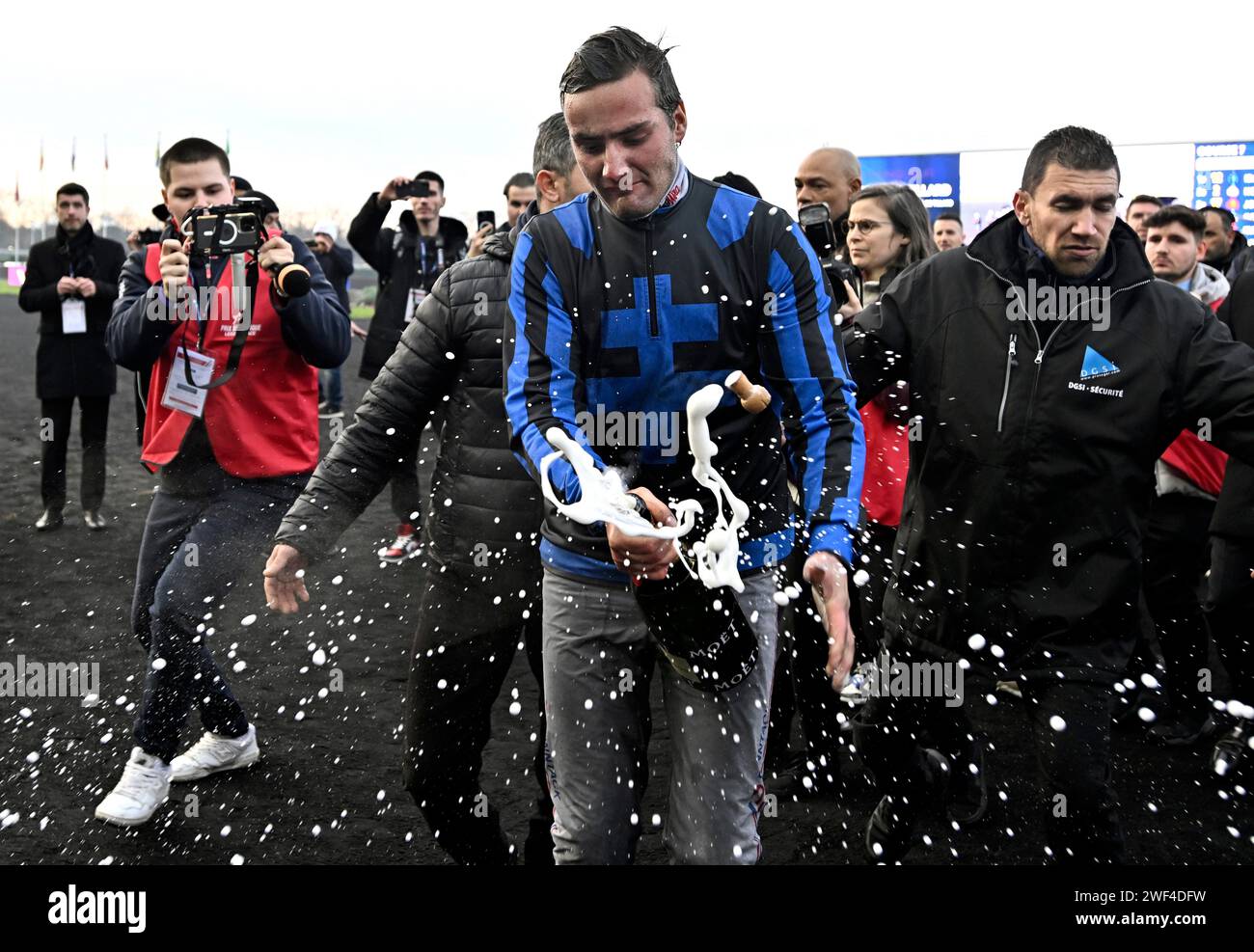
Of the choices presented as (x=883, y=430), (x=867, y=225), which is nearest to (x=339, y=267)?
(x=867, y=225)

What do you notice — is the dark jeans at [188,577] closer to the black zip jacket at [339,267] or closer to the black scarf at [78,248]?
the black scarf at [78,248]

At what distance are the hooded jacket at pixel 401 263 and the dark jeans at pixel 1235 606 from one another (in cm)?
564

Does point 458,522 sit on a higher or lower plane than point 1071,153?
lower

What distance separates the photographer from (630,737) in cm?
299

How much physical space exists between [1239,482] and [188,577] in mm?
4111

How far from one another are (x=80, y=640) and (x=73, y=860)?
9.20ft

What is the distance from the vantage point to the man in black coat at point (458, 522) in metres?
3.74

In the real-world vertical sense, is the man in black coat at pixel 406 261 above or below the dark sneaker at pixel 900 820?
above

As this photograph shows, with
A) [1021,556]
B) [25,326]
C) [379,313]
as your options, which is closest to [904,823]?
[1021,556]

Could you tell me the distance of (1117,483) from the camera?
3.59 m
